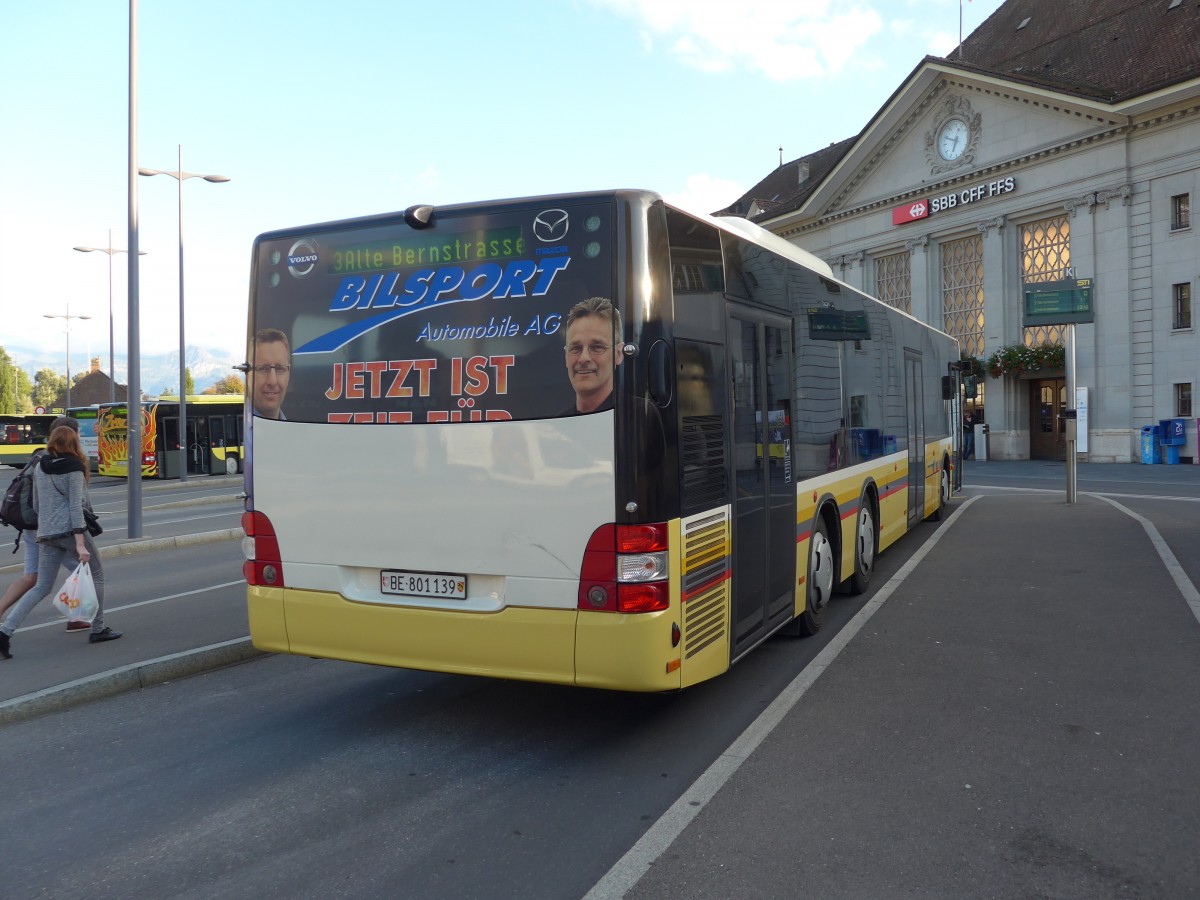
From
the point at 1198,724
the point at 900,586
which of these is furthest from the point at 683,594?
the point at 900,586

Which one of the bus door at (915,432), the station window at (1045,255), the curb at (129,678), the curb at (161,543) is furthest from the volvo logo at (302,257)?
the station window at (1045,255)

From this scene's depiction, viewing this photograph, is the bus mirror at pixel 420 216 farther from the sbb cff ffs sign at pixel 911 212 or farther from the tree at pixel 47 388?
the tree at pixel 47 388

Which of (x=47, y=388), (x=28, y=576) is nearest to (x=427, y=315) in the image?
(x=28, y=576)

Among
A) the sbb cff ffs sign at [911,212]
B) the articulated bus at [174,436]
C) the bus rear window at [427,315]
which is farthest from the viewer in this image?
the sbb cff ffs sign at [911,212]

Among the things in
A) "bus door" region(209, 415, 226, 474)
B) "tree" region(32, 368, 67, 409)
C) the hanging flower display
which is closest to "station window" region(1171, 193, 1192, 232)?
the hanging flower display

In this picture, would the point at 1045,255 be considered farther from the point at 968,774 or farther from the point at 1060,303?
the point at 968,774

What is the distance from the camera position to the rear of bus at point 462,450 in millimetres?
4879

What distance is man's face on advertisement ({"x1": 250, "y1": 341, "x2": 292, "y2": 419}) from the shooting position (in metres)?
5.76

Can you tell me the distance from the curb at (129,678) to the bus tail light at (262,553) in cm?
135

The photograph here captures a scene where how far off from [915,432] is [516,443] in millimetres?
8616

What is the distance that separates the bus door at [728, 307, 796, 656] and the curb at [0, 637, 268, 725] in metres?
3.41

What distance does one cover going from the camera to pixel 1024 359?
35.7 metres

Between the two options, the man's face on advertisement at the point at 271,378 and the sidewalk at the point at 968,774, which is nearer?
the sidewalk at the point at 968,774

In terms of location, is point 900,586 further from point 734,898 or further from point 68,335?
point 68,335
